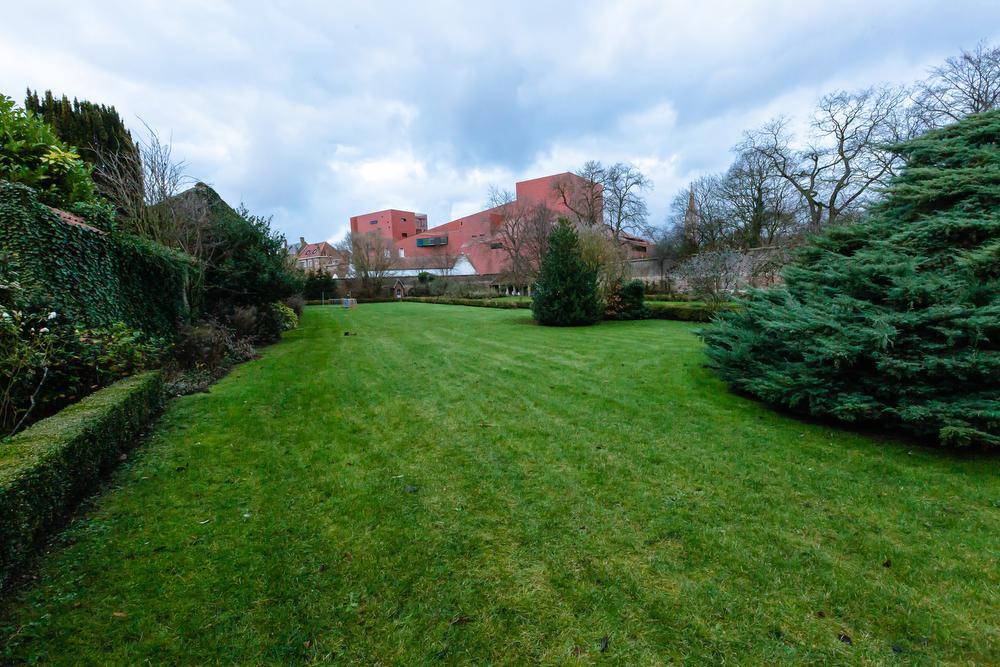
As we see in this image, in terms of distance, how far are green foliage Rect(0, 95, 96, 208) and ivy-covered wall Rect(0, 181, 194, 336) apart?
0.98 meters

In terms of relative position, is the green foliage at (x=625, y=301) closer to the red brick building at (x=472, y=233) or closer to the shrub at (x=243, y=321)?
the shrub at (x=243, y=321)

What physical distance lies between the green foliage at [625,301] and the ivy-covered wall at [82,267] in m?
14.0

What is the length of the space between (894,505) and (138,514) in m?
5.39

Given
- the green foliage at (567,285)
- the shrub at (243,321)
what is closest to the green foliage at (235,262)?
the shrub at (243,321)

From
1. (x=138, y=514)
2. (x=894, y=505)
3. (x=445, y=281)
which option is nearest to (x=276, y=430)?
(x=138, y=514)

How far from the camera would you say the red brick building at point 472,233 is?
1582 inches

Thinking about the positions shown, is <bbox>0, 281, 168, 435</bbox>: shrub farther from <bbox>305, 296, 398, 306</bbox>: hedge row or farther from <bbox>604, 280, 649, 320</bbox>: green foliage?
<bbox>305, 296, 398, 306</bbox>: hedge row

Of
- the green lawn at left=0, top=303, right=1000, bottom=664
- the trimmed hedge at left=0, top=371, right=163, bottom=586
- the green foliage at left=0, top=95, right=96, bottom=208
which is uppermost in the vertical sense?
the green foliage at left=0, top=95, right=96, bottom=208

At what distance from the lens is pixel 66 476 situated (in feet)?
9.03

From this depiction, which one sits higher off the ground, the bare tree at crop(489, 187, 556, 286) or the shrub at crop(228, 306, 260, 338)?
the bare tree at crop(489, 187, 556, 286)

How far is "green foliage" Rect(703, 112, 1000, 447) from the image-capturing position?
3.68 m

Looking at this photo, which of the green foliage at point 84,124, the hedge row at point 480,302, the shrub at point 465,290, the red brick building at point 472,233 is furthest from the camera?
the red brick building at point 472,233

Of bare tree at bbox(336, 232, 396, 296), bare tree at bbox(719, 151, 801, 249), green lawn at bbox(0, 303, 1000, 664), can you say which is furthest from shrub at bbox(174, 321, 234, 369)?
bare tree at bbox(336, 232, 396, 296)

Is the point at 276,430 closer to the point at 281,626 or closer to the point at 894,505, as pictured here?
the point at 281,626
